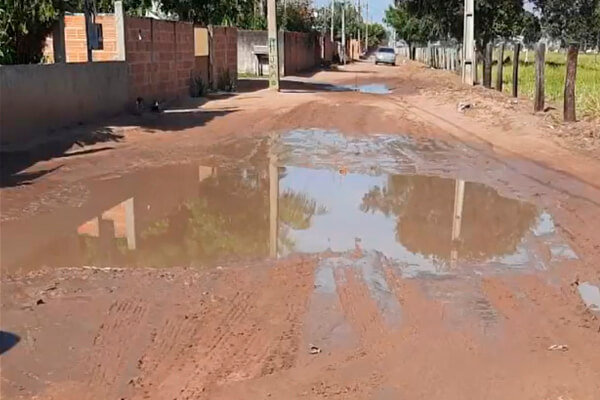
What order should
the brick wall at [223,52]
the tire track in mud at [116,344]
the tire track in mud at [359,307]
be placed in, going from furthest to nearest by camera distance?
the brick wall at [223,52] < the tire track in mud at [359,307] < the tire track in mud at [116,344]

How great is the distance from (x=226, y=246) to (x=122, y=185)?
11.6 feet

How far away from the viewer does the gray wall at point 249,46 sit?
41250 mm

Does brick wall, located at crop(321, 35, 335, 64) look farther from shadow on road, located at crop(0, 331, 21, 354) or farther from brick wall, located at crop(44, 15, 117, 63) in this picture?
shadow on road, located at crop(0, 331, 21, 354)

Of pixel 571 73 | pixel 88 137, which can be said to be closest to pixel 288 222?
pixel 88 137

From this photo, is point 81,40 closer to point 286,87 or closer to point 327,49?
point 286,87

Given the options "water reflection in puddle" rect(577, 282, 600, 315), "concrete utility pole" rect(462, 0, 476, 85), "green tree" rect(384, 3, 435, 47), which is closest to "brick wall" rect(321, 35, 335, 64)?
"green tree" rect(384, 3, 435, 47)

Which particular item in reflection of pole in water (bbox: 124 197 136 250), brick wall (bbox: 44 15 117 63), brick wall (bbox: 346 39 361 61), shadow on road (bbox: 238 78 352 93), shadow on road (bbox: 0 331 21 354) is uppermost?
brick wall (bbox: 346 39 361 61)

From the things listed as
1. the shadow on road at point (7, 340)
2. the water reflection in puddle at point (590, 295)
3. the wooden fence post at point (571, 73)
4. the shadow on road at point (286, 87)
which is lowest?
the water reflection in puddle at point (590, 295)

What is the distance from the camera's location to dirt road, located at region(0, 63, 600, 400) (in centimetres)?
468

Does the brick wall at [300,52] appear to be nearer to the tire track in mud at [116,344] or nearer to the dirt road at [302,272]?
the dirt road at [302,272]

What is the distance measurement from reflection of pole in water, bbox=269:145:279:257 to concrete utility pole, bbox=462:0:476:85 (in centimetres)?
1864

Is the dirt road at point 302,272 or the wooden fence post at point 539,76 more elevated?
the wooden fence post at point 539,76

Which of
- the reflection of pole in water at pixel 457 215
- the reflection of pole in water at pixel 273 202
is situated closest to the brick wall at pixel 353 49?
the reflection of pole in water at pixel 273 202

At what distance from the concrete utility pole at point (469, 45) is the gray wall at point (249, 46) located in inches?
549
